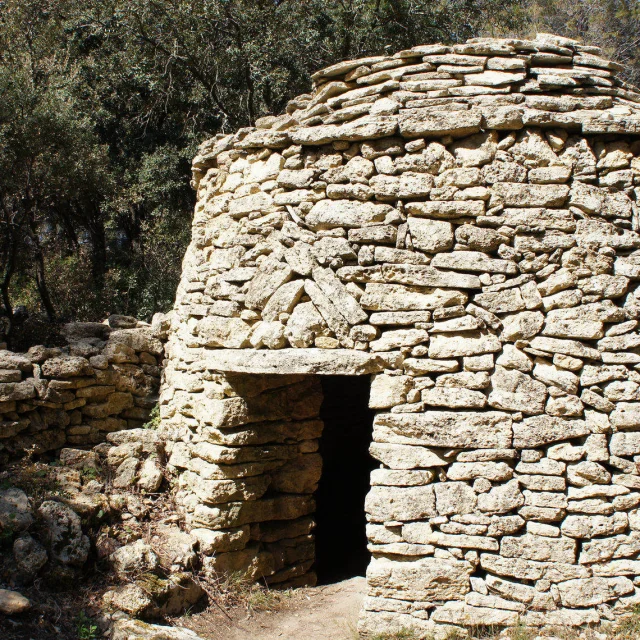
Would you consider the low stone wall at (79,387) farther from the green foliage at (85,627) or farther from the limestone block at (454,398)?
the limestone block at (454,398)

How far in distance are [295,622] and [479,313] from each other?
2675mm

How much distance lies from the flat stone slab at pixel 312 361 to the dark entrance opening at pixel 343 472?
2.23m

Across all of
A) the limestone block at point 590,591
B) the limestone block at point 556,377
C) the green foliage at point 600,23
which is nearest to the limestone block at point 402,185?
the limestone block at point 556,377

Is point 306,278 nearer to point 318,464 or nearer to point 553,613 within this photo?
point 318,464

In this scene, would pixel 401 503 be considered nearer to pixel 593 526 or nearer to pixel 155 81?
pixel 593 526

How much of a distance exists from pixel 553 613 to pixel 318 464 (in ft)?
7.07

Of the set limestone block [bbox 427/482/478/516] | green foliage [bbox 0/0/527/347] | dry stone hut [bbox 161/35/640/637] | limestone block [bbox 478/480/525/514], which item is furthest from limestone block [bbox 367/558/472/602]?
green foliage [bbox 0/0/527/347]

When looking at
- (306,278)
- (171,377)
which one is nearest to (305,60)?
(171,377)

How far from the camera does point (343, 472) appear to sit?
7.52 metres

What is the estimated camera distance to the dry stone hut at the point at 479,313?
401 centimetres

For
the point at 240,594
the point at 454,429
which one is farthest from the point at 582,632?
the point at 240,594

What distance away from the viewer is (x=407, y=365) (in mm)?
4203

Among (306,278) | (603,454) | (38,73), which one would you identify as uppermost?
(38,73)

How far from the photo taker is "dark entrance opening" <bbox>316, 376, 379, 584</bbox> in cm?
646
